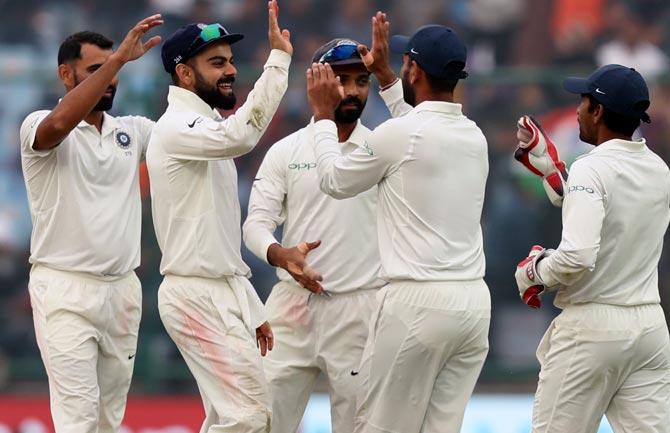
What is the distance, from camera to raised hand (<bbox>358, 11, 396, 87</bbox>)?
686cm

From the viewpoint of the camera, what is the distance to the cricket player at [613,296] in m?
6.56

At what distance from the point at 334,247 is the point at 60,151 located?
4.65ft

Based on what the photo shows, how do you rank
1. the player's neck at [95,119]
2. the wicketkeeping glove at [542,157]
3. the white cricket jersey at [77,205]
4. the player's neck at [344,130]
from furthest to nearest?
the player's neck at [344,130], the player's neck at [95,119], the white cricket jersey at [77,205], the wicketkeeping glove at [542,157]

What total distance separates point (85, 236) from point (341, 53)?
1.55 m

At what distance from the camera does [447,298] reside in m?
6.59

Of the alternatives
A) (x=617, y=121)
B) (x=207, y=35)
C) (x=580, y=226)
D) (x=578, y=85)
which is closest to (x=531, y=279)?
(x=580, y=226)

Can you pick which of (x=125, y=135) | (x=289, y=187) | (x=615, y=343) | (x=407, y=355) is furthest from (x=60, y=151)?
(x=615, y=343)

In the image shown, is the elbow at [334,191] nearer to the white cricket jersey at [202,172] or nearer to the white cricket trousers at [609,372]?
the white cricket jersey at [202,172]

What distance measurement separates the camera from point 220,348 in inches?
270

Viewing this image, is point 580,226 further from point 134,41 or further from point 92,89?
point 92,89

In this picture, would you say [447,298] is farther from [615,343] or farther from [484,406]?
[484,406]

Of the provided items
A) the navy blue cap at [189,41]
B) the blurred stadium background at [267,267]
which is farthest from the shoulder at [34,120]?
the blurred stadium background at [267,267]

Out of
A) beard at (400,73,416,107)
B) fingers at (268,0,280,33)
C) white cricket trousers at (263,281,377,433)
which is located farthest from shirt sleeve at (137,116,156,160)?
beard at (400,73,416,107)

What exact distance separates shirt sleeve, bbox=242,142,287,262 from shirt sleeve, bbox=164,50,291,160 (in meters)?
0.83
